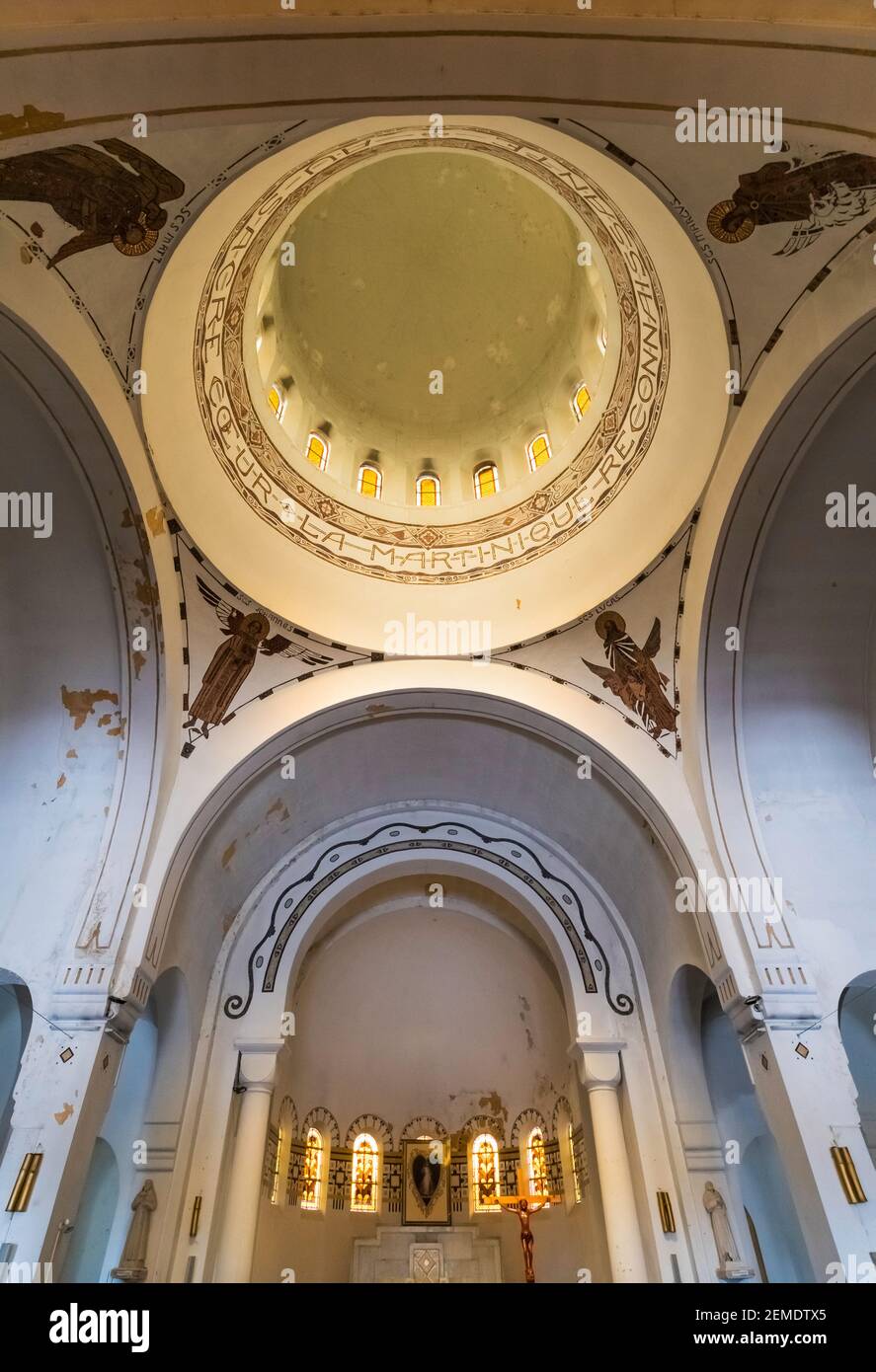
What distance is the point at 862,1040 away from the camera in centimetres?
922

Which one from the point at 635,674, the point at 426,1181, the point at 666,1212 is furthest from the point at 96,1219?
the point at 635,674

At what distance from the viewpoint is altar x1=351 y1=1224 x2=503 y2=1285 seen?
11070 millimetres

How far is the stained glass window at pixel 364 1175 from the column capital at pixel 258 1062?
3095mm

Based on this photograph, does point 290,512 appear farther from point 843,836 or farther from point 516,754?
point 843,836

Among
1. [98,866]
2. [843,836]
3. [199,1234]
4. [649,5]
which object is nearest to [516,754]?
[843,836]

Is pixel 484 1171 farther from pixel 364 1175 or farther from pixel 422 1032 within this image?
pixel 422 1032

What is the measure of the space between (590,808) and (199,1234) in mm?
6707

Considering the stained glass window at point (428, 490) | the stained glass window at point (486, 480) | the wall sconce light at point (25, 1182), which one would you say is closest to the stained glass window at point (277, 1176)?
→ the wall sconce light at point (25, 1182)

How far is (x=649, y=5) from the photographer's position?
354cm

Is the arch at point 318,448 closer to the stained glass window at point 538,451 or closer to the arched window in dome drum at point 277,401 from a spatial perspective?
the arched window in dome drum at point 277,401

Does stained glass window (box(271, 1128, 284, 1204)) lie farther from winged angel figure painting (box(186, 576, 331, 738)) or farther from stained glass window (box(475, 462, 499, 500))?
stained glass window (box(475, 462, 499, 500))

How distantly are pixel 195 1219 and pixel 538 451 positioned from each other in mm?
10979

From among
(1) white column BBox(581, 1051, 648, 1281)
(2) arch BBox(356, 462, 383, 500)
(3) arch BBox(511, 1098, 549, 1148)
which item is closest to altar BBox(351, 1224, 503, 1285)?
(3) arch BBox(511, 1098, 549, 1148)

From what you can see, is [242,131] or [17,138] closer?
[17,138]
